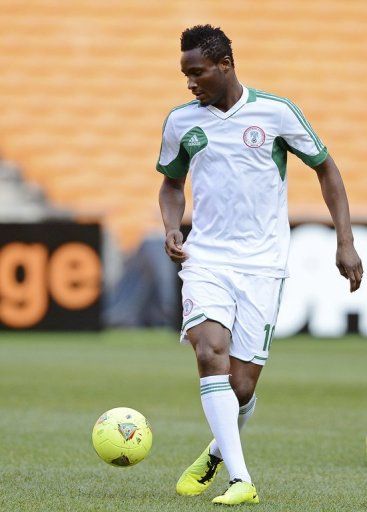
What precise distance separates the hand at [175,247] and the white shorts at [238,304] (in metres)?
0.09

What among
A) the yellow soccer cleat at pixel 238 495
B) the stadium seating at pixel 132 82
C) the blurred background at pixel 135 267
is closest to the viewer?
the yellow soccer cleat at pixel 238 495

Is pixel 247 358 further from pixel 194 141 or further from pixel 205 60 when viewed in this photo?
pixel 205 60

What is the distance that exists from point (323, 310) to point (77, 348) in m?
3.26

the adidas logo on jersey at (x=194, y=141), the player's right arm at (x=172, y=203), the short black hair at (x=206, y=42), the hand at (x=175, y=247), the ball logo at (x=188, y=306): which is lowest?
the ball logo at (x=188, y=306)

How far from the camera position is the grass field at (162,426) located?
5.31 m

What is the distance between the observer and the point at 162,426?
8.16 m

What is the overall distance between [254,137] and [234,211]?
33 centimetres

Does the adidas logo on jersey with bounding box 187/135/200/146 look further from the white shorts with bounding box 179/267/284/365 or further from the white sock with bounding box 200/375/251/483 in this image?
the white sock with bounding box 200/375/251/483

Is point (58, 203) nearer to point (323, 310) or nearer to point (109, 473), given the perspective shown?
point (323, 310)

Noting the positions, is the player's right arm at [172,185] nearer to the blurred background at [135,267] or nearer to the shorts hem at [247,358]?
the shorts hem at [247,358]

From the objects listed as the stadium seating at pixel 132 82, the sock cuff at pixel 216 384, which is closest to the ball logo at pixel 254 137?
the sock cuff at pixel 216 384

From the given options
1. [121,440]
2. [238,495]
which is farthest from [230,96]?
[238,495]

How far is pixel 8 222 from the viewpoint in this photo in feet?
53.6

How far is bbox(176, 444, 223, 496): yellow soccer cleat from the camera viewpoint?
5.40m
